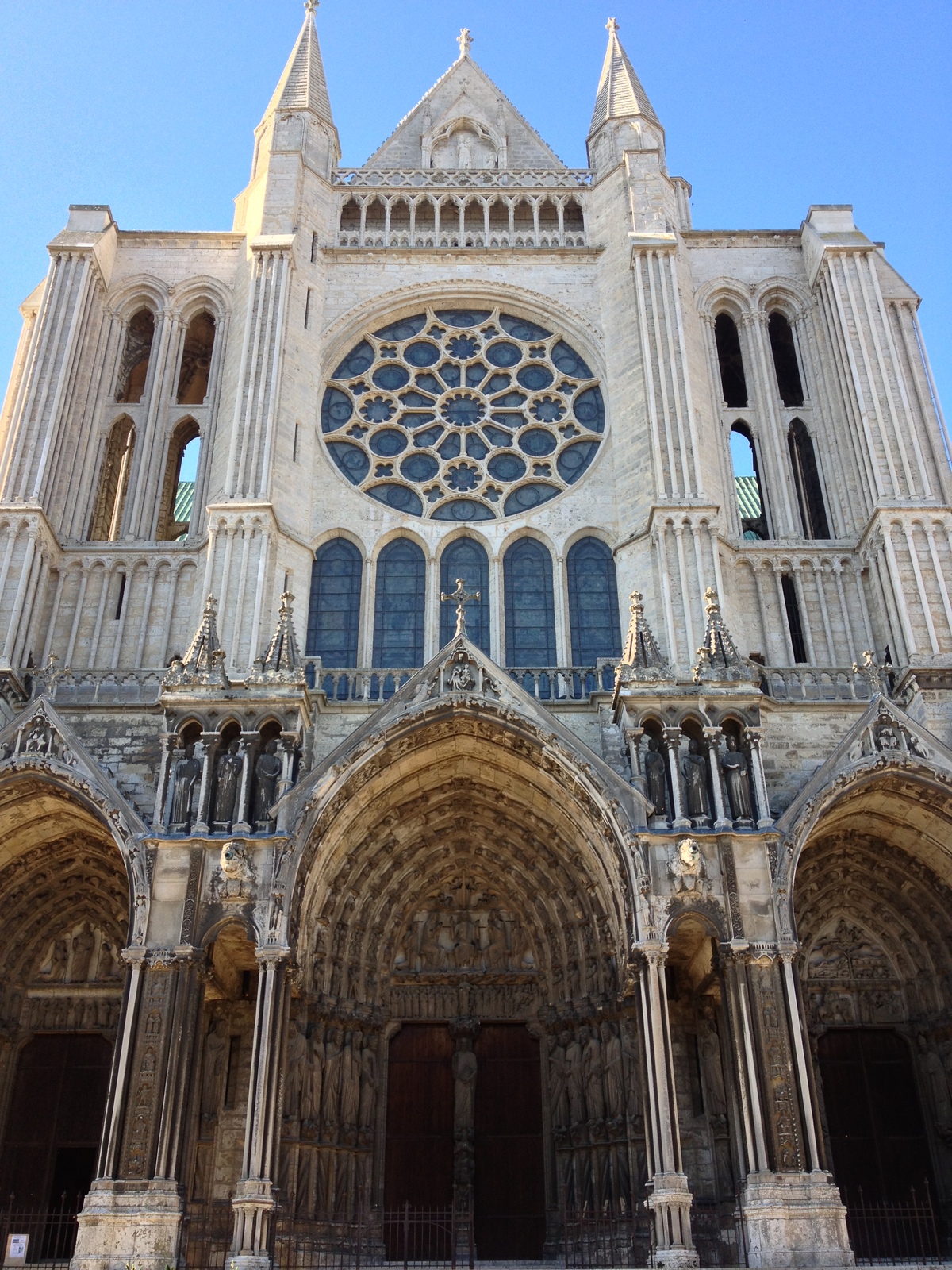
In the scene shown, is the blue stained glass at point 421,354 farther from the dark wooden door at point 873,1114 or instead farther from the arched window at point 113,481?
the dark wooden door at point 873,1114

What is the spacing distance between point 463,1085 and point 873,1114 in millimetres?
4937

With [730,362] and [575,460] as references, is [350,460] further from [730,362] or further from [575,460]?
[730,362]

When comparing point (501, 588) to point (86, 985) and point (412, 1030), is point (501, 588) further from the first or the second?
point (86, 985)

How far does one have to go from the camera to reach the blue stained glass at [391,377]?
1983 cm

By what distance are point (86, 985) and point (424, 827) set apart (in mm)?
4638

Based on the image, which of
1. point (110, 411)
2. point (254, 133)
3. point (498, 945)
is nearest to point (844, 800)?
point (498, 945)

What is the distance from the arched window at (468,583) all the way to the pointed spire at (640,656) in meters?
2.77

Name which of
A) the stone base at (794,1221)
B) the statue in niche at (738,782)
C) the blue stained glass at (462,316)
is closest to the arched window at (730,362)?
the blue stained glass at (462,316)

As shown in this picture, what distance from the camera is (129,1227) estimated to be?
11.6m

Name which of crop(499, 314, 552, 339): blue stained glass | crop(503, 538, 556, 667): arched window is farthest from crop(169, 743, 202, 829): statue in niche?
crop(499, 314, 552, 339): blue stained glass

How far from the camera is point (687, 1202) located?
38.1 ft

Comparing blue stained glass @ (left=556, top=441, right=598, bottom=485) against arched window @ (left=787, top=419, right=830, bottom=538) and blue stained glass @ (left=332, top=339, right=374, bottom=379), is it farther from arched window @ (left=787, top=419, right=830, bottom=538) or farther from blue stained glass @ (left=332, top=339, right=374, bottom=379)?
blue stained glass @ (left=332, top=339, right=374, bottom=379)

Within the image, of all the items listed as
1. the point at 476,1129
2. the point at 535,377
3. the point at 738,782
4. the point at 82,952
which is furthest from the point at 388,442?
the point at 476,1129

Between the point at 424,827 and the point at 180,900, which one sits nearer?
the point at 180,900
